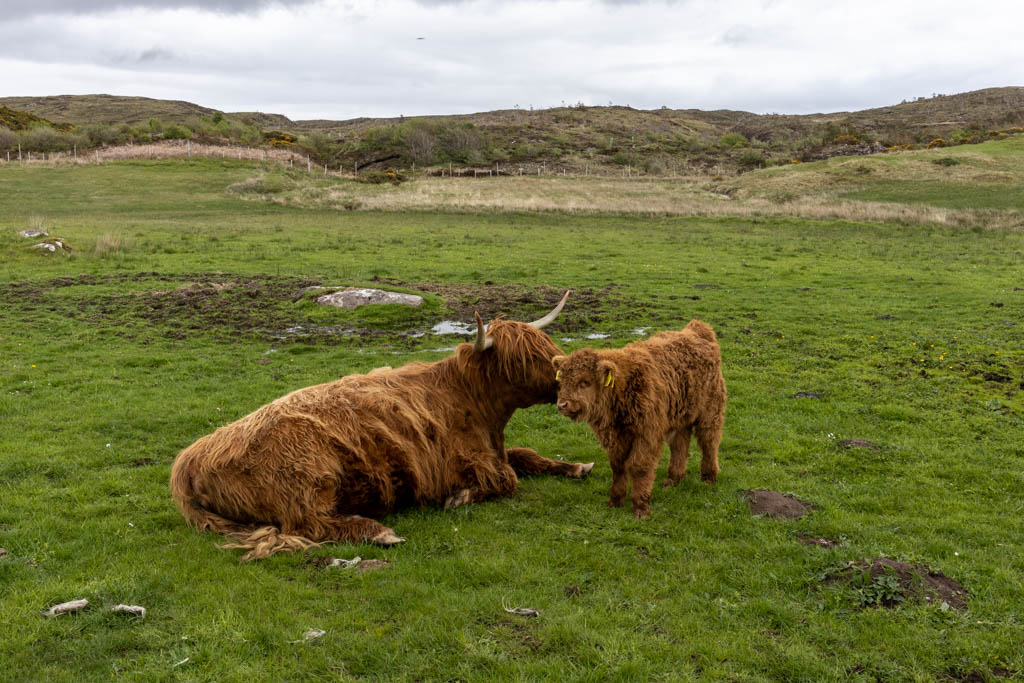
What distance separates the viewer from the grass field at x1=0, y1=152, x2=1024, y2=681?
4.30m

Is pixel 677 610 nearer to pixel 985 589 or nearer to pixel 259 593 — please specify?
pixel 985 589

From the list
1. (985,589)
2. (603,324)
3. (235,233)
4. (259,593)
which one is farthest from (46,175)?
(985,589)

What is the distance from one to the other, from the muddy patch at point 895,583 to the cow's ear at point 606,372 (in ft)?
7.29

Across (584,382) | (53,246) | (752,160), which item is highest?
(752,160)

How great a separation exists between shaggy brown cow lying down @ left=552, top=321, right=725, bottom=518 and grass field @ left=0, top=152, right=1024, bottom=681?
1.28ft

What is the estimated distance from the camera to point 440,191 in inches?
1818

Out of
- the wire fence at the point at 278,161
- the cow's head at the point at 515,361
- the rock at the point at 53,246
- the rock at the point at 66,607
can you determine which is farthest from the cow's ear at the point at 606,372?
the wire fence at the point at 278,161

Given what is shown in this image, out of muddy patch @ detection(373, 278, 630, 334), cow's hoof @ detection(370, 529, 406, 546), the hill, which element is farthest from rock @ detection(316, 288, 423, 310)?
the hill

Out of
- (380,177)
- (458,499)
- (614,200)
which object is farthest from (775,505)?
(380,177)

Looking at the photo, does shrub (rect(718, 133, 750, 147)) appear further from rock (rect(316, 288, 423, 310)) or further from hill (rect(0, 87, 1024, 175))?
rock (rect(316, 288, 423, 310))

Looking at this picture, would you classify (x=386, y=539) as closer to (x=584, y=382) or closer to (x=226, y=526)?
(x=226, y=526)

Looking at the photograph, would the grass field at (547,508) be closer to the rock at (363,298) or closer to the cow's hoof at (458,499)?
the cow's hoof at (458,499)

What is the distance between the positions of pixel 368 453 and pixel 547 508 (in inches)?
68.8

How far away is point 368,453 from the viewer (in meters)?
6.13
